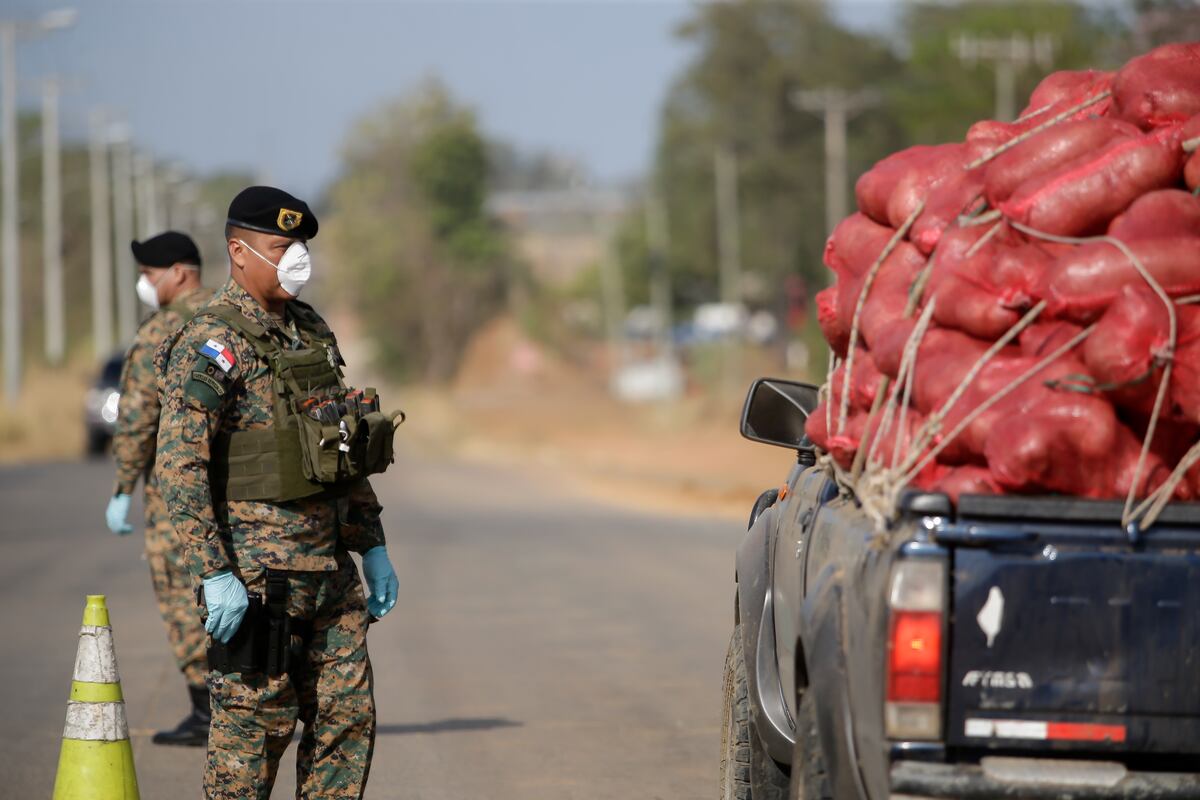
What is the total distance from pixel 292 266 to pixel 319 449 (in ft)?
1.84

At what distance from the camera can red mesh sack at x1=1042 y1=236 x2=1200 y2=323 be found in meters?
4.12

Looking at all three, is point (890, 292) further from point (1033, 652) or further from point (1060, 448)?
point (1033, 652)

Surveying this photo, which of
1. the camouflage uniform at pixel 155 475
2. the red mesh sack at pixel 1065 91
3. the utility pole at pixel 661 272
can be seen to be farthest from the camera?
the utility pole at pixel 661 272

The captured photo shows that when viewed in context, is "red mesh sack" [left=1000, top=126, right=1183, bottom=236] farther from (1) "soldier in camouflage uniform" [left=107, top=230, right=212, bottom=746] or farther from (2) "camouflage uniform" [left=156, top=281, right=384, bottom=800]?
(1) "soldier in camouflage uniform" [left=107, top=230, right=212, bottom=746]

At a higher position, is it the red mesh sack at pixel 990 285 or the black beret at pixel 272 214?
the black beret at pixel 272 214

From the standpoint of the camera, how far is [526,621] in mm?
12336

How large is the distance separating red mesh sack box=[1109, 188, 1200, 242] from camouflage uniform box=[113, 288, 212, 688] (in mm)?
4642

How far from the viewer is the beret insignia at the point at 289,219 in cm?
543

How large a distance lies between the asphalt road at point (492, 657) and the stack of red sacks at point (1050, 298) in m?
3.01

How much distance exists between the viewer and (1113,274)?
162 inches

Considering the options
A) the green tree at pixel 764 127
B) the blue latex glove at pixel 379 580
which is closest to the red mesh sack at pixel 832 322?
the blue latex glove at pixel 379 580

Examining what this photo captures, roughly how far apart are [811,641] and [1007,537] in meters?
0.72

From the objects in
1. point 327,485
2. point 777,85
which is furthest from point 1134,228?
point 777,85

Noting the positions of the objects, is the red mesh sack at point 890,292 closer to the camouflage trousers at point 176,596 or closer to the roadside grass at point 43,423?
the camouflage trousers at point 176,596
